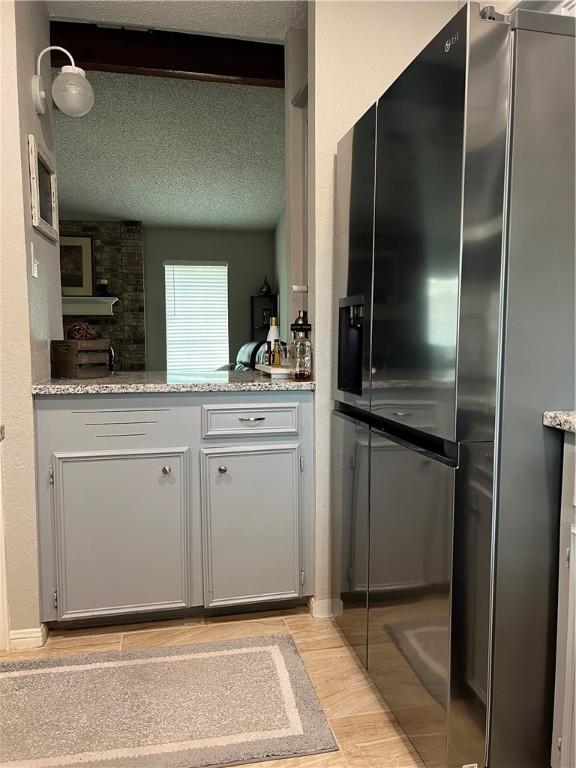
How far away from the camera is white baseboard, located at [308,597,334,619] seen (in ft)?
7.72

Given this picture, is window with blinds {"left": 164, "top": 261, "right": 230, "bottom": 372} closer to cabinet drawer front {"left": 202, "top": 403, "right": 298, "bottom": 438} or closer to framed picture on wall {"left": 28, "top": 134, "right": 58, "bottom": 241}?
framed picture on wall {"left": 28, "top": 134, "right": 58, "bottom": 241}

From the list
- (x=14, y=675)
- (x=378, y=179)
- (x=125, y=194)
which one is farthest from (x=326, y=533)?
(x=125, y=194)

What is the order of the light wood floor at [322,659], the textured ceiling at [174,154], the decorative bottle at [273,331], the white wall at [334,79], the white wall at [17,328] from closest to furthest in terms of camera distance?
1. the light wood floor at [322,659]
2. the white wall at [17,328]
3. the white wall at [334,79]
4. the decorative bottle at [273,331]
5. the textured ceiling at [174,154]

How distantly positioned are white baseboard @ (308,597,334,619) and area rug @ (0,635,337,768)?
25 centimetres

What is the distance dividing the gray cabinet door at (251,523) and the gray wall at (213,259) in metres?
5.50

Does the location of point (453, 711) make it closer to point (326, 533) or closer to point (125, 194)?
point (326, 533)

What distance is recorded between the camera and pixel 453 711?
1.34 metres

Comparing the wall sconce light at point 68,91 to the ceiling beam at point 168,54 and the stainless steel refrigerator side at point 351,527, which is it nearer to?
the ceiling beam at point 168,54

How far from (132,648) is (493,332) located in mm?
1766

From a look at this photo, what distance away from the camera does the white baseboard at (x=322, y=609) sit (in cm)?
235

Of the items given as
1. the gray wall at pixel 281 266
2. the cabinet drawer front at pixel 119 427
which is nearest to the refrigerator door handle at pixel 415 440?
the cabinet drawer front at pixel 119 427

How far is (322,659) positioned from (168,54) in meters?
3.14

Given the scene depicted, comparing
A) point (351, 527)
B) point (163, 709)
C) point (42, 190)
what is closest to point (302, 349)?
point (351, 527)

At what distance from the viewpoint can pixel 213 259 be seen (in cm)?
766
